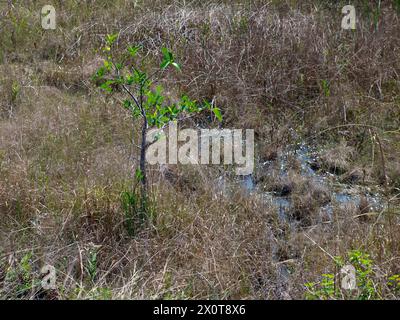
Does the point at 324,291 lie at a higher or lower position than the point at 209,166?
lower

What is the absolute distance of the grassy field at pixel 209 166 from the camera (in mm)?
3145

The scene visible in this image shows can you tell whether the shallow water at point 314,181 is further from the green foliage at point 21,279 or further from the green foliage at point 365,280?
the green foliage at point 21,279

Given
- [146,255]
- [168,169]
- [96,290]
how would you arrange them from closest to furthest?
1. [96,290]
2. [146,255]
3. [168,169]

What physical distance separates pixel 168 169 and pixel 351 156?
4.28 feet

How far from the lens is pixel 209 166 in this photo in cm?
426

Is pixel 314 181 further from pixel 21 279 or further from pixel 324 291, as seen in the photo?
pixel 21 279

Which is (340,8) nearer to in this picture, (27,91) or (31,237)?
(27,91)

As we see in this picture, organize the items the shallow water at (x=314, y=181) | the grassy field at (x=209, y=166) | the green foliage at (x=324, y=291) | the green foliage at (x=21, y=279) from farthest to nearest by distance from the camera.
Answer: the shallow water at (x=314, y=181) → the grassy field at (x=209, y=166) → the green foliage at (x=21, y=279) → the green foliage at (x=324, y=291)

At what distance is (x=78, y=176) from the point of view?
3.84 m

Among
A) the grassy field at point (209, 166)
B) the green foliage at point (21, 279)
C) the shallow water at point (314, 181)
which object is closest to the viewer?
the green foliage at point (21, 279)

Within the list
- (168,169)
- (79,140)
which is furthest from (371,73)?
(79,140)

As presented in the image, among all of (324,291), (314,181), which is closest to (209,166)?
(314,181)

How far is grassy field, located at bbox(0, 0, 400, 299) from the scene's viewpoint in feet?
10.3

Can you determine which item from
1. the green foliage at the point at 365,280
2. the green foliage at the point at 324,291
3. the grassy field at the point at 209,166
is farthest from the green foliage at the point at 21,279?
the green foliage at the point at 365,280
